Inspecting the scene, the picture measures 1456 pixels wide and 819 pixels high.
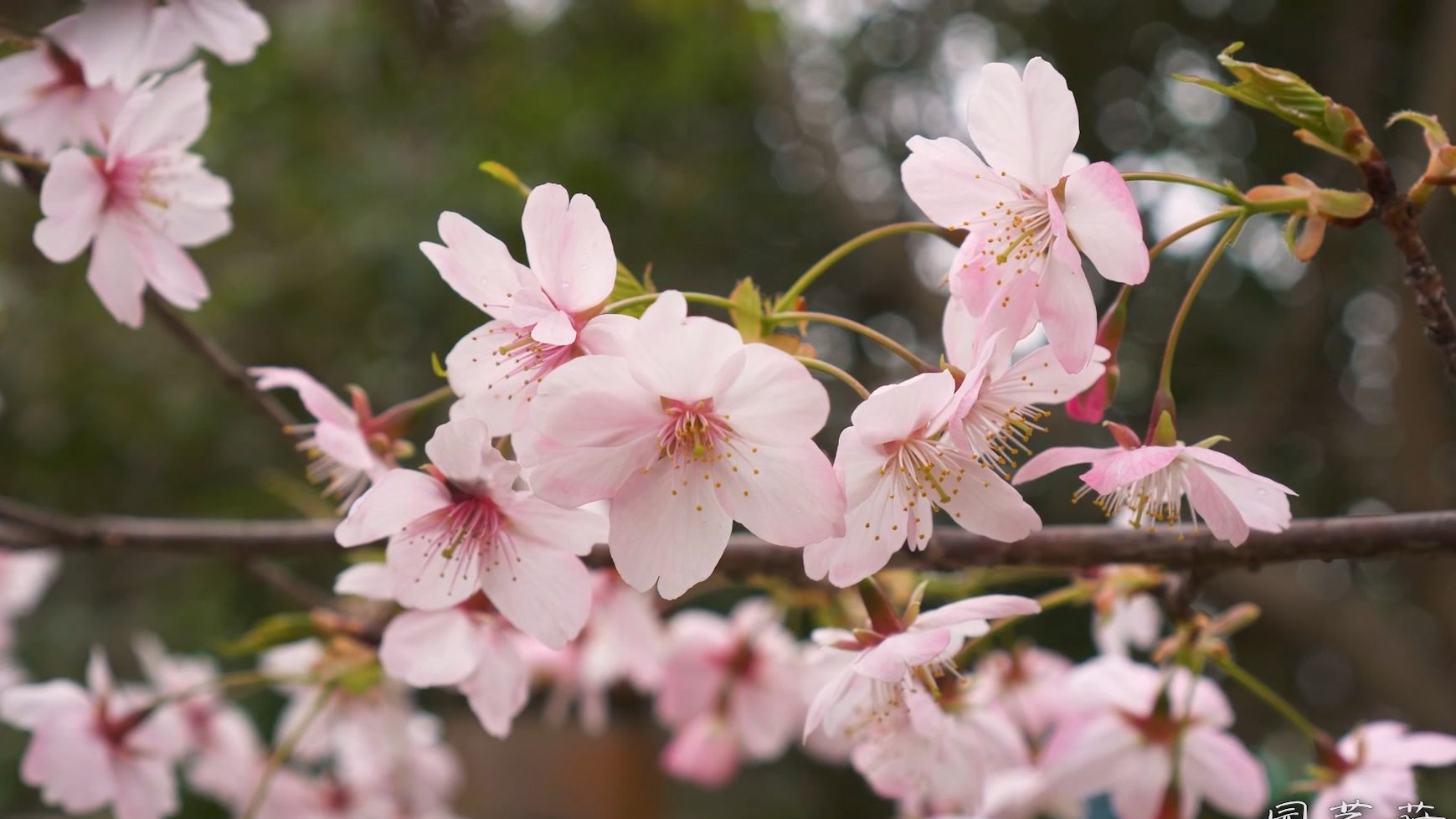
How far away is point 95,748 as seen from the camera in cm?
77

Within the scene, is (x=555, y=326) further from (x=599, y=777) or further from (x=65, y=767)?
(x=599, y=777)

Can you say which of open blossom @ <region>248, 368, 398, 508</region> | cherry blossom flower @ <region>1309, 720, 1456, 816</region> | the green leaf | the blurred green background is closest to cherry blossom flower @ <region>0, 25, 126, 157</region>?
open blossom @ <region>248, 368, 398, 508</region>

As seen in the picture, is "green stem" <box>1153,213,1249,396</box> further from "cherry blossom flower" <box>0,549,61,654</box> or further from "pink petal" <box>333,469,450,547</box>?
"cherry blossom flower" <box>0,549,61,654</box>

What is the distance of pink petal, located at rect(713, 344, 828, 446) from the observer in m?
0.40

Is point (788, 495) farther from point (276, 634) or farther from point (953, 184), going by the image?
point (276, 634)

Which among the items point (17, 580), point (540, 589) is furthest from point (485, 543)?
point (17, 580)

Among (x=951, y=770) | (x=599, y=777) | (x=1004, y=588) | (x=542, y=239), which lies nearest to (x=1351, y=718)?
(x=1004, y=588)

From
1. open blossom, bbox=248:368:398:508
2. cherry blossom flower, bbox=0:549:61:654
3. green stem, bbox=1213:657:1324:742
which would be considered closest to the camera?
open blossom, bbox=248:368:398:508

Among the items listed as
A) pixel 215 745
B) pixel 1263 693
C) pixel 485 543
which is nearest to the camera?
pixel 485 543

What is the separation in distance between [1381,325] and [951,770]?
2.09m

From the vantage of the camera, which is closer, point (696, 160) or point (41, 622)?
point (41, 622)

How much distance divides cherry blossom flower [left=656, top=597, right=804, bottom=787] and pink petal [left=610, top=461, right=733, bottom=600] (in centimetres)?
65

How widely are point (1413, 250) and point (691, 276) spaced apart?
6.03 feet

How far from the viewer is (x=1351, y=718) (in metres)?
2.33
